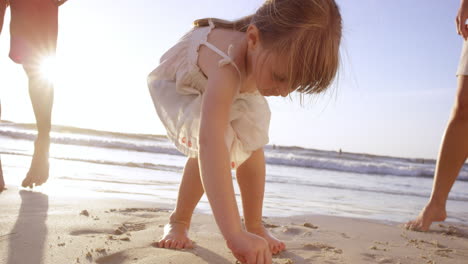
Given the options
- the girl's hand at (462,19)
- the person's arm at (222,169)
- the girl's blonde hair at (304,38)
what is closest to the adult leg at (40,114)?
the person's arm at (222,169)

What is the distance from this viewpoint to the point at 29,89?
332 cm

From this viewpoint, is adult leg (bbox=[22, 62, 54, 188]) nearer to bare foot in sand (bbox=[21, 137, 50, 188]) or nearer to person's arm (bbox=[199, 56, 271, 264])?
Answer: bare foot in sand (bbox=[21, 137, 50, 188])

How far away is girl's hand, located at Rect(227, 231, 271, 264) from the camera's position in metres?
1.43

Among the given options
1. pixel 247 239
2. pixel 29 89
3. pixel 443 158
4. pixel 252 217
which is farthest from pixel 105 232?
pixel 443 158

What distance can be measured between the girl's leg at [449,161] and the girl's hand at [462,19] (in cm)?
30

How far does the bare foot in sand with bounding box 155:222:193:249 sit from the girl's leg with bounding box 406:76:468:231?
1.62 meters

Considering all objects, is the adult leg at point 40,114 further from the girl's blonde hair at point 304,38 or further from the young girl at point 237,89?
the girl's blonde hair at point 304,38

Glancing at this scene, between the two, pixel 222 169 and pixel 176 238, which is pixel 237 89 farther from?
pixel 176 238

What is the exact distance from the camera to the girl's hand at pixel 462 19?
289 cm

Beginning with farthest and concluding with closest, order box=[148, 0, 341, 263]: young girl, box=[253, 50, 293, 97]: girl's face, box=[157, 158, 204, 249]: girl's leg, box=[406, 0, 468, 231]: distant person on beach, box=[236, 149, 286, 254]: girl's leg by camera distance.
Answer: box=[406, 0, 468, 231]: distant person on beach
box=[236, 149, 286, 254]: girl's leg
box=[157, 158, 204, 249]: girl's leg
box=[253, 50, 293, 97]: girl's face
box=[148, 0, 341, 263]: young girl

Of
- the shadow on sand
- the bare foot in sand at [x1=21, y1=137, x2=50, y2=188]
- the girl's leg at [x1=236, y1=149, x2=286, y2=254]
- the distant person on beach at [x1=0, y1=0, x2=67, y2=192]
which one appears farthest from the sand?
the distant person on beach at [x1=0, y1=0, x2=67, y2=192]

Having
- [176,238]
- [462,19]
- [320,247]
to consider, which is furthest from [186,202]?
[462,19]

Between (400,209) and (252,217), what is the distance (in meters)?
2.80

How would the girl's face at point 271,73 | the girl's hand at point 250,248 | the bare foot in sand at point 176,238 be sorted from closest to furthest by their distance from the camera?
1. the girl's hand at point 250,248
2. the girl's face at point 271,73
3. the bare foot in sand at point 176,238
